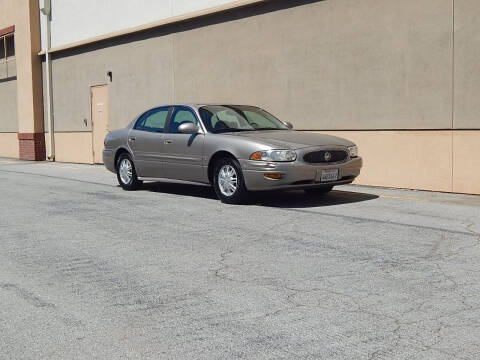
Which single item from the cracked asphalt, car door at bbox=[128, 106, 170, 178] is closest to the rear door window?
car door at bbox=[128, 106, 170, 178]

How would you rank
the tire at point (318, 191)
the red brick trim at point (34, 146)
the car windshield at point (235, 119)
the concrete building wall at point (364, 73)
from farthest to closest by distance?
1. the red brick trim at point (34, 146)
2. the concrete building wall at point (364, 73)
3. the tire at point (318, 191)
4. the car windshield at point (235, 119)

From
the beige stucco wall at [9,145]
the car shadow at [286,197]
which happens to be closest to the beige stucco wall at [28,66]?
the beige stucco wall at [9,145]

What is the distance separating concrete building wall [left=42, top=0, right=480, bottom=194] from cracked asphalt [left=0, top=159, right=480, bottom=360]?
95.6 inches

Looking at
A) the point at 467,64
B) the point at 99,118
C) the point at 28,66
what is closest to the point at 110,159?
the point at 467,64

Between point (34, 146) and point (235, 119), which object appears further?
point (34, 146)

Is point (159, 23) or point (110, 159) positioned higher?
point (159, 23)

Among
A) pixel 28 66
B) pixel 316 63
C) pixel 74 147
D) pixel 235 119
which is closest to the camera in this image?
pixel 235 119

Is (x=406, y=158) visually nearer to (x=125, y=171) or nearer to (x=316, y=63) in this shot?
(x=316, y=63)

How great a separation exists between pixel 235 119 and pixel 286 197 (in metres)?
1.48

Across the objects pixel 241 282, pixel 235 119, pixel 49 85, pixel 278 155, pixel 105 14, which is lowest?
pixel 241 282

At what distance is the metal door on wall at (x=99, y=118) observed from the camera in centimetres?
2089

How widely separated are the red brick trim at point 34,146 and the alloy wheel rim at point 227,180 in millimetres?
15950

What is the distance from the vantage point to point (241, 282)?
17.1 feet

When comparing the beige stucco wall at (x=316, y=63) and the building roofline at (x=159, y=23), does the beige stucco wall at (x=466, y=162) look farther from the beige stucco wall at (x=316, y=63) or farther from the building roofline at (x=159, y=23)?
the building roofline at (x=159, y=23)
